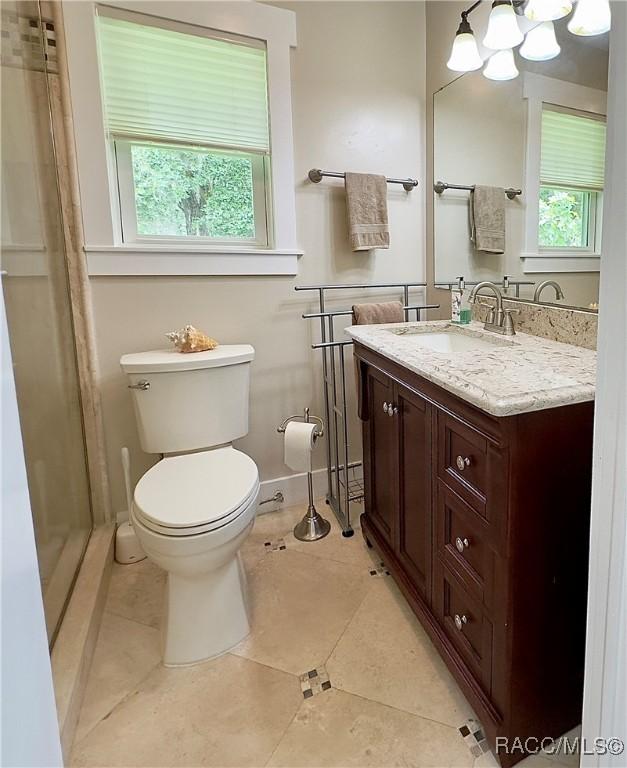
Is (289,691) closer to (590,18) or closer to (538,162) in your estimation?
(538,162)

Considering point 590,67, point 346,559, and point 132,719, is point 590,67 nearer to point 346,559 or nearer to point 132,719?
point 346,559

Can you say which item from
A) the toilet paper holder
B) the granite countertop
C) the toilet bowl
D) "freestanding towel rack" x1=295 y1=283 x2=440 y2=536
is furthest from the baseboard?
the granite countertop

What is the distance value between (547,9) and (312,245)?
3.59 feet

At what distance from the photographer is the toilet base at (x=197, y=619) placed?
4.45 ft

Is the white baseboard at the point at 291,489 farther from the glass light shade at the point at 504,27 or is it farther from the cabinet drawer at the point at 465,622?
the glass light shade at the point at 504,27

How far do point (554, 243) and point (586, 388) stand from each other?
72 centimetres

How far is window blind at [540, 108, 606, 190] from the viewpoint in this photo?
1.27 m

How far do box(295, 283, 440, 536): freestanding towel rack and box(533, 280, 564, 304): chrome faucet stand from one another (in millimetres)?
571

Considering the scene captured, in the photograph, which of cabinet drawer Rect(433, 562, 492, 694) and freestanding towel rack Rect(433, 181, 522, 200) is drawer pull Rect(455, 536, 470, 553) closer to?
cabinet drawer Rect(433, 562, 492, 694)

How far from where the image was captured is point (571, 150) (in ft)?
4.47

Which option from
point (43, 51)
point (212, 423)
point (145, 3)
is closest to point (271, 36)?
point (145, 3)

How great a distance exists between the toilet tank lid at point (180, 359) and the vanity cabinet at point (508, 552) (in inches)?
28.1

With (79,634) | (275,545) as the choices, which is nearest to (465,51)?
(275,545)

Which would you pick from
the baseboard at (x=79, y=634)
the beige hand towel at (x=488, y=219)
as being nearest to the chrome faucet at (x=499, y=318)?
the beige hand towel at (x=488, y=219)
